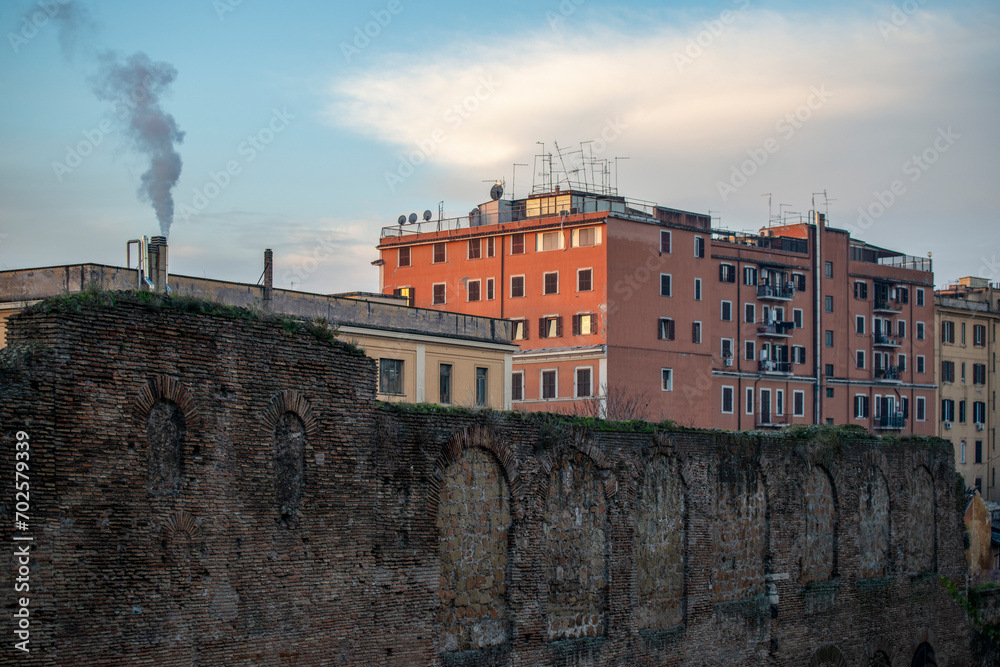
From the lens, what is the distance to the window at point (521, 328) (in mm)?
56750

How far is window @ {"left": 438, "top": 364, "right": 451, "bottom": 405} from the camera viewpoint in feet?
137

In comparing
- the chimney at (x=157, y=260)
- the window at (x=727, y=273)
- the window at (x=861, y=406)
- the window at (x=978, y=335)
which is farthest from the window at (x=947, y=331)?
the chimney at (x=157, y=260)

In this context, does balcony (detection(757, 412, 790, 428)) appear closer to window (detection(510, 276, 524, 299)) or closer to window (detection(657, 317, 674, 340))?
window (detection(657, 317, 674, 340))

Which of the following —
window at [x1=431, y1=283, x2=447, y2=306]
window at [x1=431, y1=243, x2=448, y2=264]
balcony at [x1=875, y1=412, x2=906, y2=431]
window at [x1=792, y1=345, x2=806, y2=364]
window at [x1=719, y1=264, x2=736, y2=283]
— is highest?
window at [x1=431, y1=243, x2=448, y2=264]

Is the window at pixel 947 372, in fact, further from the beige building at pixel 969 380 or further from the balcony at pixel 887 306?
the balcony at pixel 887 306

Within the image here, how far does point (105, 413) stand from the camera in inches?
506

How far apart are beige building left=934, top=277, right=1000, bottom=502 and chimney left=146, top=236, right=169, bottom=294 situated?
55.3 metres

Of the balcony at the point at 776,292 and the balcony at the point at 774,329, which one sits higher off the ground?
the balcony at the point at 776,292

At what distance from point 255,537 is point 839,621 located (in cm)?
1690

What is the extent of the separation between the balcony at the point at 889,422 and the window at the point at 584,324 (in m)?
23.2

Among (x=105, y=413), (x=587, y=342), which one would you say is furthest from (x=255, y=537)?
(x=587, y=342)

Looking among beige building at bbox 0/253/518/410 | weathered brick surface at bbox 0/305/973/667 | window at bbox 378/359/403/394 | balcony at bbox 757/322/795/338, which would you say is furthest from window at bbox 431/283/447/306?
weathered brick surface at bbox 0/305/973/667

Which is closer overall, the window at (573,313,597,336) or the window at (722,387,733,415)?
the window at (573,313,597,336)

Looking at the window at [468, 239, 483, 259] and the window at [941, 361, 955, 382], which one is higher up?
the window at [468, 239, 483, 259]
